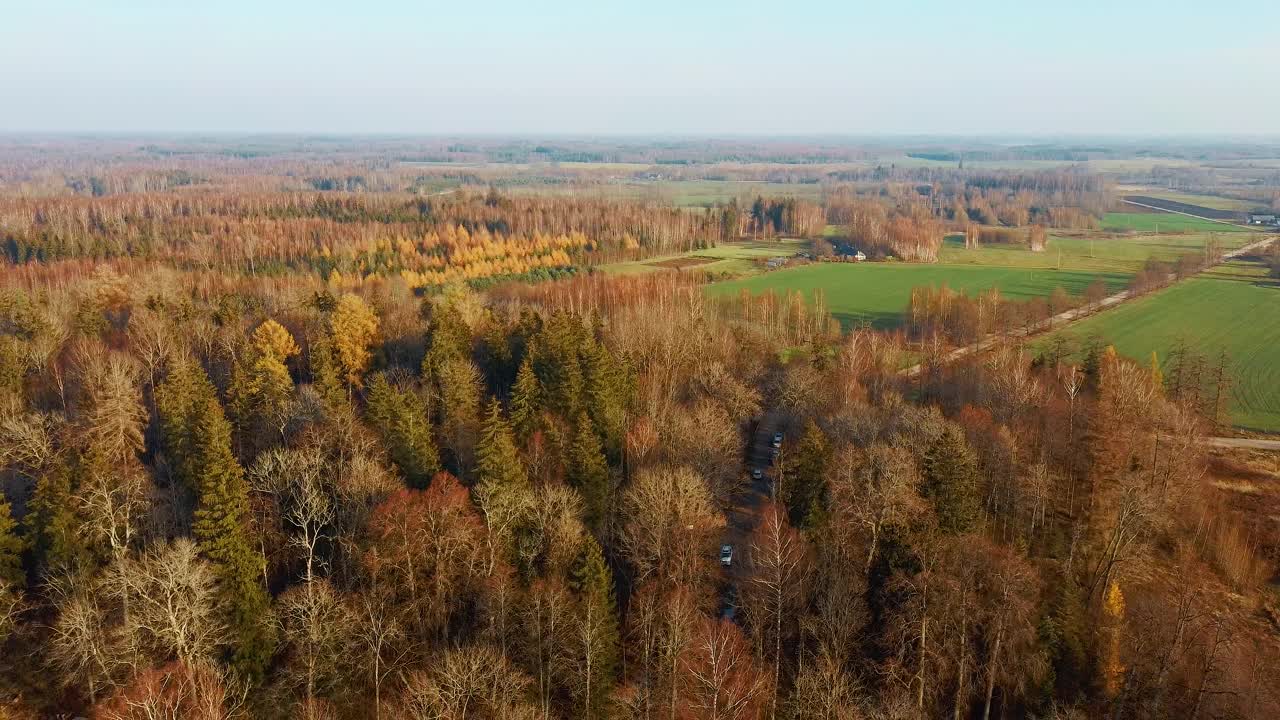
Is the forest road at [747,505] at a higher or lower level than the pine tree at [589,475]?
lower

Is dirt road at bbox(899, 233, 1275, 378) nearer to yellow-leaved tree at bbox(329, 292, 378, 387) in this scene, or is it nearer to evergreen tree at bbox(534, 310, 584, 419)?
evergreen tree at bbox(534, 310, 584, 419)

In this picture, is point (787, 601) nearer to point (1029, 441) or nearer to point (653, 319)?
point (1029, 441)

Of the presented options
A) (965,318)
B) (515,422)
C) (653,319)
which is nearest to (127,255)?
(653,319)

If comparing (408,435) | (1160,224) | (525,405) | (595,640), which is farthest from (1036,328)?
(1160,224)

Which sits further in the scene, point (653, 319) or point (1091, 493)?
point (653, 319)

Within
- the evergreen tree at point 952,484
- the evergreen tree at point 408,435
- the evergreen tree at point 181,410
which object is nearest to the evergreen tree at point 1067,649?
the evergreen tree at point 952,484

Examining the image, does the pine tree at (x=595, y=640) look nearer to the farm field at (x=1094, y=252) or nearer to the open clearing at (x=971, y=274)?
the open clearing at (x=971, y=274)
